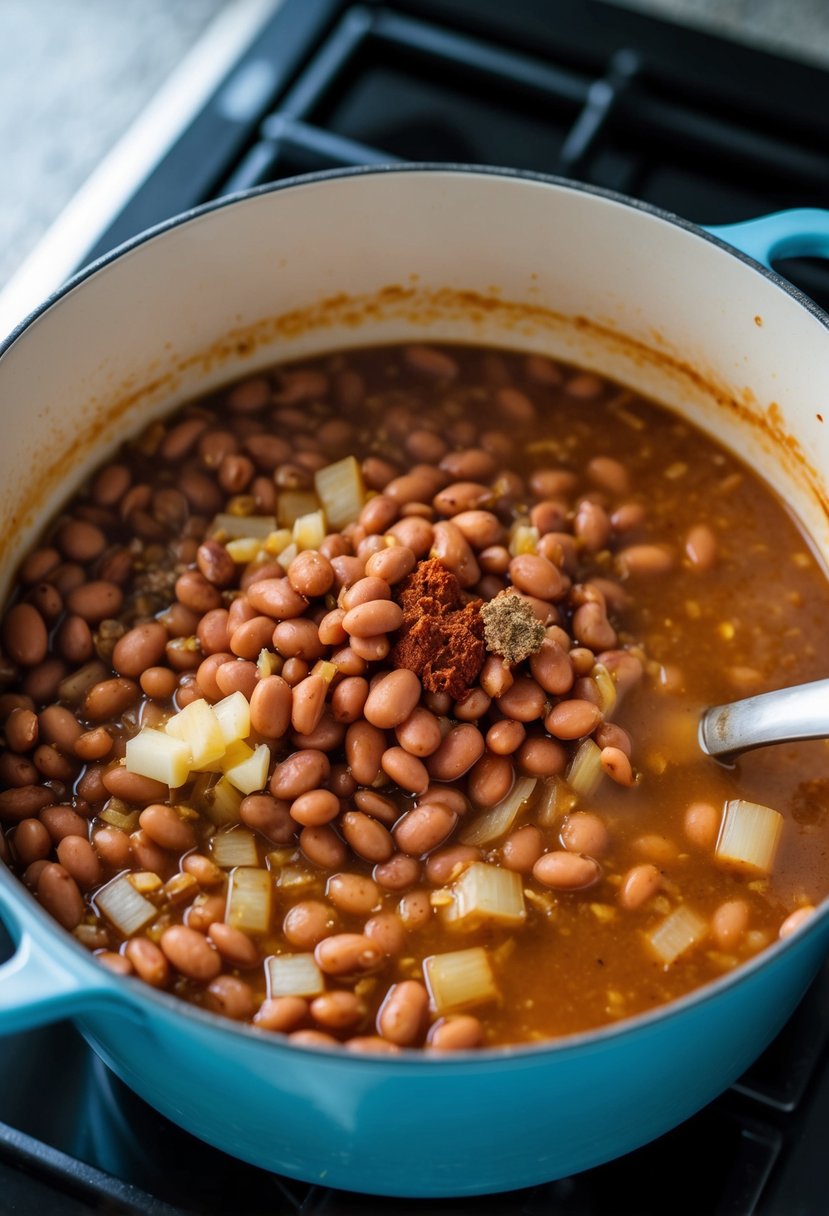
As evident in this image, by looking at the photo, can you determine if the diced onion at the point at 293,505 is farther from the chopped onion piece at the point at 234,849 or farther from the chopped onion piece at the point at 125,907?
the chopped onion piece at the point at 125,907

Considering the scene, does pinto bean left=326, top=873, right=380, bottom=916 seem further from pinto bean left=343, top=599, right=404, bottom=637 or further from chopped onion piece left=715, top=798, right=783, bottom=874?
chopped onion piece left=715, top=798, right=783, bottom=874

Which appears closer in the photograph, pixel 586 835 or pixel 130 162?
pixel 586 835

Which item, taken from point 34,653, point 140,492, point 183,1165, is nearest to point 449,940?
point 183,1165

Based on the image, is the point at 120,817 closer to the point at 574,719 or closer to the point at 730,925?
the point at 574,719

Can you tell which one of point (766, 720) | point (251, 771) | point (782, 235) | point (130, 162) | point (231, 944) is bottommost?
point (231, 944)

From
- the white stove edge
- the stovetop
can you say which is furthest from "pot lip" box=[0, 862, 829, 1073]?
the stovetop

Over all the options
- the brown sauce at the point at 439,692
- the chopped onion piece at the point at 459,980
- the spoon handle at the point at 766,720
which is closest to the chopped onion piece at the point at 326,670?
the brown sauce at the point at 439,692

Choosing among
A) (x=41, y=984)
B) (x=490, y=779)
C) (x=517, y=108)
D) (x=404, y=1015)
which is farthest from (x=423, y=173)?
(x=41, y=984)

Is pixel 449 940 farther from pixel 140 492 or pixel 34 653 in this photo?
pixel 140 492
